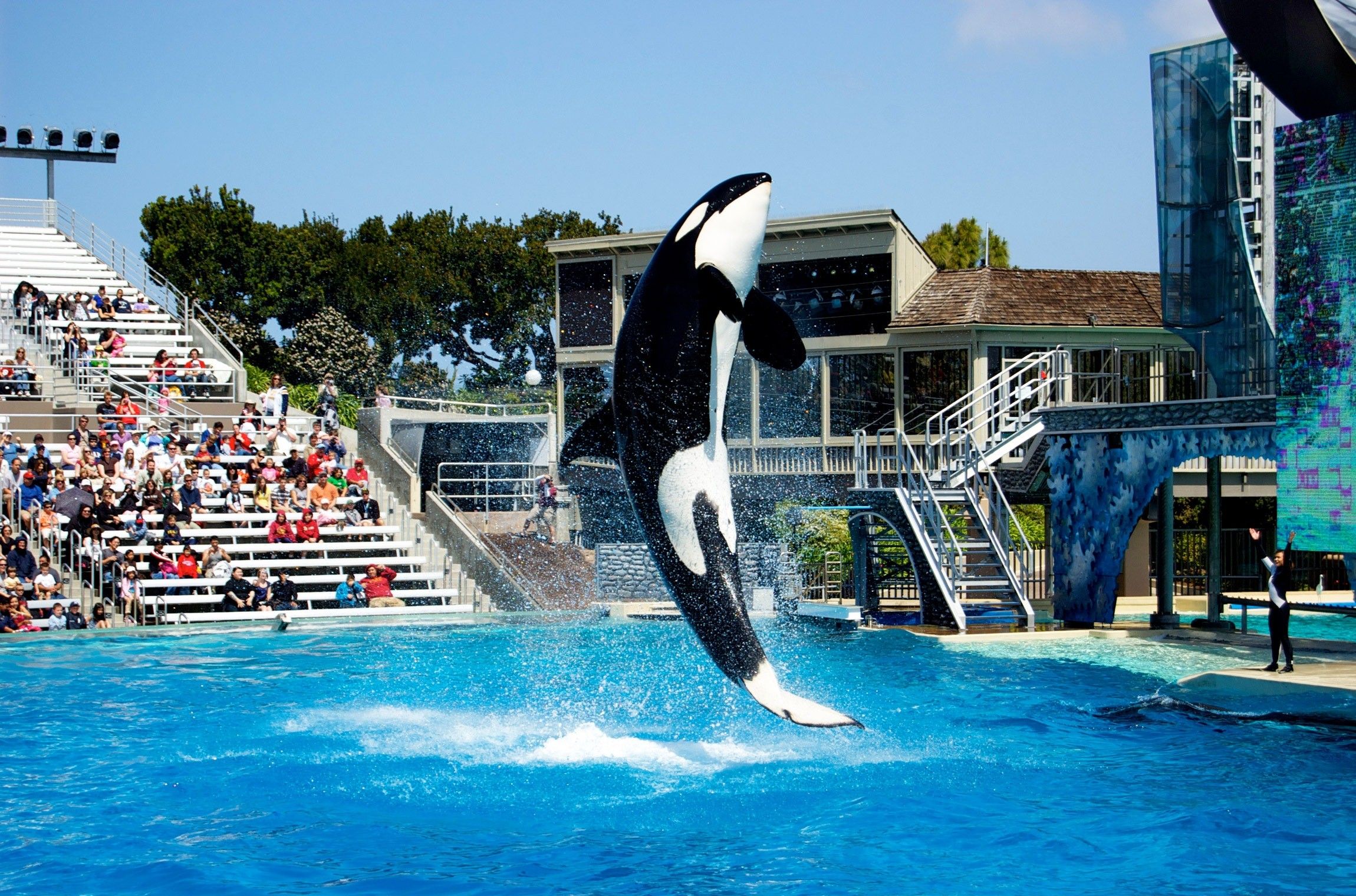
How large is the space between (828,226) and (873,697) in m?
17.3

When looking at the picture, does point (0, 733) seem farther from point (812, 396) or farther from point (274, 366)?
point (274, 366)

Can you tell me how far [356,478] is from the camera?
79.0 ft

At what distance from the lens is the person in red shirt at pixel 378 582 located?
20.7 meters

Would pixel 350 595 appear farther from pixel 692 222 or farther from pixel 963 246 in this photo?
pixel 963 246

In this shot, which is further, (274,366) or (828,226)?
(274,366)

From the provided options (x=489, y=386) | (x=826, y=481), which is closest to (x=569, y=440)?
(x=826, y=481)

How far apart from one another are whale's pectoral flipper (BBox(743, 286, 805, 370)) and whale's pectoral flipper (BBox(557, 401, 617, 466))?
1071mm

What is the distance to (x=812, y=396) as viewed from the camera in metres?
28.8

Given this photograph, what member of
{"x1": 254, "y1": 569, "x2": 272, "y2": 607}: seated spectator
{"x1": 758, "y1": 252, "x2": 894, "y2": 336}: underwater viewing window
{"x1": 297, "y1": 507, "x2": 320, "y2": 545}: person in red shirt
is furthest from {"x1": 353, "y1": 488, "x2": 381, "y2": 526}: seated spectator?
{"x1": 758, "y1": 252, "x2": 894, "y2": 336}: underwater viewing window

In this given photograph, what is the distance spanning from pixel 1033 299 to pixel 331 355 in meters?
29.2

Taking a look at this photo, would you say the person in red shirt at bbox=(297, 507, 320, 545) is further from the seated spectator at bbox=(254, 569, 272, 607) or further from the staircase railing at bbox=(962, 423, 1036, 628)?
the staircase railing at bbox=(962, 423, 1036, 628)

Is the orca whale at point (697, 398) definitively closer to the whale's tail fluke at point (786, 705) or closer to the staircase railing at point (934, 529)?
the whale's tail fluke at point (786, 705)

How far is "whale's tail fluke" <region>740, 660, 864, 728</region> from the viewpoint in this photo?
7484 mm

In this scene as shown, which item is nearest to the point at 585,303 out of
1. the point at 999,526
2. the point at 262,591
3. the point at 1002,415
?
the point at 262,591
